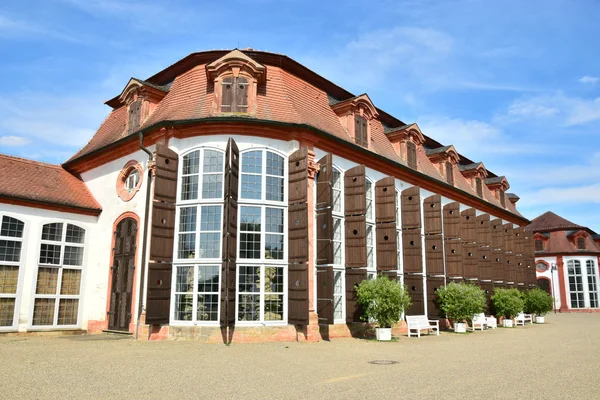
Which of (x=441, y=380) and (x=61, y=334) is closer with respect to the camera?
(x=441, y=380)

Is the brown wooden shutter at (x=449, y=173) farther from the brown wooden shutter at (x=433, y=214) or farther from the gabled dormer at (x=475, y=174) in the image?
the gabled dormer at (x=475, y=174)

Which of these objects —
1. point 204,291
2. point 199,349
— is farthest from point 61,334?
point 199,349

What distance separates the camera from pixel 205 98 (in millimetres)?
17172

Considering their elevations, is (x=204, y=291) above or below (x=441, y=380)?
above

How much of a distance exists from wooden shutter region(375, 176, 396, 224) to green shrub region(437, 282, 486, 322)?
448 centimetres

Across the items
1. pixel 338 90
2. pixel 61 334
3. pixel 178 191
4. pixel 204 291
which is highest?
pixel 338 90

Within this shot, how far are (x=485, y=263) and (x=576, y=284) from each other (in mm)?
26892

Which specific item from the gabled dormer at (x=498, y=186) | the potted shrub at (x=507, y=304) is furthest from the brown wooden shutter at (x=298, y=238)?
the gabled dormer at (x=498, y=186)

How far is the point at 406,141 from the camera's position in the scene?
77.9 feet

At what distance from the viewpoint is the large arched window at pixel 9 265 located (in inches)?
671

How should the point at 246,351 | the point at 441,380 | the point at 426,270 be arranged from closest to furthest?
the point at 441,380 < the point at 246,351 < the point at 426,270

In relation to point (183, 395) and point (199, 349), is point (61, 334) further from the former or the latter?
point (183, 395)

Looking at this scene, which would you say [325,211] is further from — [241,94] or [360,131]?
[360,131]

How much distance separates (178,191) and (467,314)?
13028 mm
